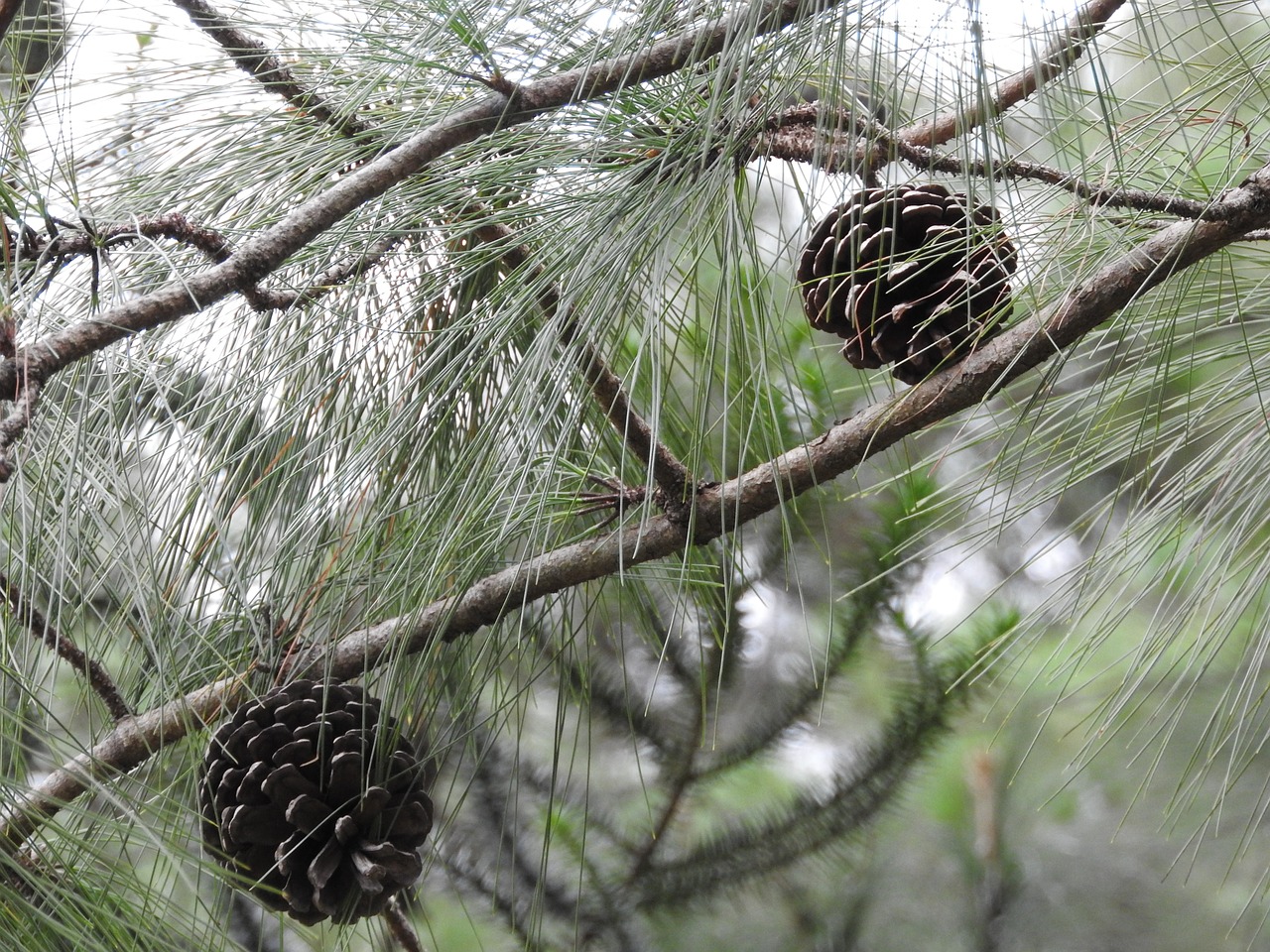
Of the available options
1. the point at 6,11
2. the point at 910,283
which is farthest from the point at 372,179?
the point at 910,283

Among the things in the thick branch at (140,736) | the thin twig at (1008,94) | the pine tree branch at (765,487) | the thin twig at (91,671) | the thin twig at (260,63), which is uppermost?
the thin twig at (1008,94)

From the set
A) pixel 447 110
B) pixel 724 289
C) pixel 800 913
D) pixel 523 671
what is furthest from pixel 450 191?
pixel 800 913

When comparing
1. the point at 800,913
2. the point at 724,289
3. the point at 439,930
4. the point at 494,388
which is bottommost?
the point at 439,930

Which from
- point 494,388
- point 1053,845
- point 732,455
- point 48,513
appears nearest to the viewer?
point 48,513

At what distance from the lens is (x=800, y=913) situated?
103cm

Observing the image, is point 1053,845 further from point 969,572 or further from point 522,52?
point 522,52

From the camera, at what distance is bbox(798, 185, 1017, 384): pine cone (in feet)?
1.56

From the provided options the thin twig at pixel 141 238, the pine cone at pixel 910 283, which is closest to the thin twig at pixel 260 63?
the thin twig at pixel 141 238

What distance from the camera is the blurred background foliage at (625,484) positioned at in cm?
43

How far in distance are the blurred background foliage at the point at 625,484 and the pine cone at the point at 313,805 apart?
0.09 feet

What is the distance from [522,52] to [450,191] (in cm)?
8

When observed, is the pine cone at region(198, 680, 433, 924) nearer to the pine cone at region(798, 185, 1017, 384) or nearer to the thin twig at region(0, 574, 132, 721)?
the thin twig at region(0, 574, 132, 721)

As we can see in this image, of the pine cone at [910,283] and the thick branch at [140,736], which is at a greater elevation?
the pine cone at [910,283]

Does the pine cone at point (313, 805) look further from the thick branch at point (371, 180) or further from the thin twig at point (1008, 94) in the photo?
the thin twig at point (1008, 94)
